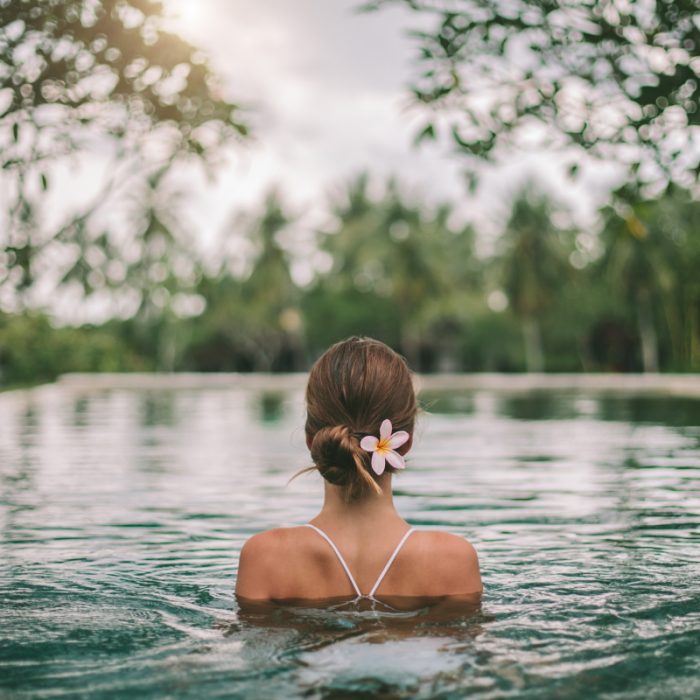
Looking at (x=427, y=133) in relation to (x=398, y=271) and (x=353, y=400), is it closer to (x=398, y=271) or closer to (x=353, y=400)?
(x=353, y=400)

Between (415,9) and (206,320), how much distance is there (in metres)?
55.8

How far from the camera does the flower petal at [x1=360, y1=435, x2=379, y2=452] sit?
11.7 feet

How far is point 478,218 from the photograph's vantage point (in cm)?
6188

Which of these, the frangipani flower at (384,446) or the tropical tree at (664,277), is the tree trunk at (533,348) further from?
the frangipani flower at (384,446)

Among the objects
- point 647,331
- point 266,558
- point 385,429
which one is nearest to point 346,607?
point 266,558

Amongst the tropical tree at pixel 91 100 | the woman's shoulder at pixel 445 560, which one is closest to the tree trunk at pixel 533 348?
the tropical tree at pixel 91 100

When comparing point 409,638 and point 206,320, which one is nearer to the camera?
point 409,638

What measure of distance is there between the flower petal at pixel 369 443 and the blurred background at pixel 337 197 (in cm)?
300

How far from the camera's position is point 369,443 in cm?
357

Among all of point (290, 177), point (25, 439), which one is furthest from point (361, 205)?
point (25, 439)

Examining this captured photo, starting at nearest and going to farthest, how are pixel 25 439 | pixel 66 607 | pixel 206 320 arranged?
1. pixel 66 607
2. pixel 25 439
3. pixel 206 320

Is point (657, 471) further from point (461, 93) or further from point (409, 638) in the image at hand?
point (409, 638)

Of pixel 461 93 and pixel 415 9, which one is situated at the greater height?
pixel 415 9

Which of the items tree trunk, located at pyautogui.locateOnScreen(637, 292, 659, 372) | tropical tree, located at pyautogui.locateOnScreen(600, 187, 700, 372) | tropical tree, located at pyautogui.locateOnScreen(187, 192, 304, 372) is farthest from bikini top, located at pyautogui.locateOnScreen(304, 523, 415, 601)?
tropical tree, located at pyautogui.locateOnScreen(187, 192, 304, 372)
